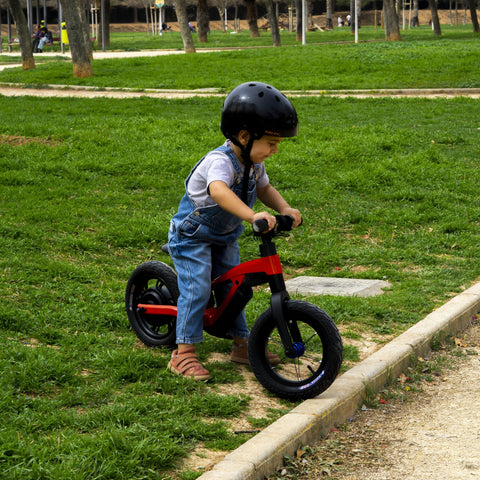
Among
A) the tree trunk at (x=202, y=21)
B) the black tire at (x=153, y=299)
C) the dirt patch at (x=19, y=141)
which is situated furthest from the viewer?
the tree trunk at (x=202, y=21)

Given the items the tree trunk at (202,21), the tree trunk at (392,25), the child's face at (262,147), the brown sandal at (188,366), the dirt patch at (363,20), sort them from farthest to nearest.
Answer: the dirt patch at (363,20)
the tree trunk at (202,21)
the tree trunk at (392,25)
the brown sandal at (188,366)
the child's face at (262,147)

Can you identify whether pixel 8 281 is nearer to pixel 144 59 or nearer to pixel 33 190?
pixel 33 190

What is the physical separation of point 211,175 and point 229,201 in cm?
20

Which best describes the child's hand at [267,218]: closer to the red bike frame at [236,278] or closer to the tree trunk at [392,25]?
the red bike frame at [236,278]

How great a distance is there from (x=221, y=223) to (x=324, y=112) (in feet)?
37.5

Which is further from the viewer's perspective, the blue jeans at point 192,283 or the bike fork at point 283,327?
the blue jeans at point 192,283

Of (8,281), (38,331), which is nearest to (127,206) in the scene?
(8,281)

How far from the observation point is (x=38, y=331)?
203 inches

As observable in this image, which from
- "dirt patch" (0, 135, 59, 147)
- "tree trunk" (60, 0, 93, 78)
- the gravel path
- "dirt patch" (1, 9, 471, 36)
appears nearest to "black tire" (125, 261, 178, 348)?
the gravel path

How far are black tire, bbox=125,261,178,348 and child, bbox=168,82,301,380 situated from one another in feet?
0.98

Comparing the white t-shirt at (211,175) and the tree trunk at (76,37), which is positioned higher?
the tree trunk at (76,37)

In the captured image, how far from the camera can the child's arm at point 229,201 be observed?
13.7 ft

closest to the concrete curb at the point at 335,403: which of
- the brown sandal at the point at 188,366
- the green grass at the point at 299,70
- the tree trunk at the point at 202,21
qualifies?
the brown sandal at the point at 188,366

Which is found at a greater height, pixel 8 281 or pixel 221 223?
pixel 221 223
